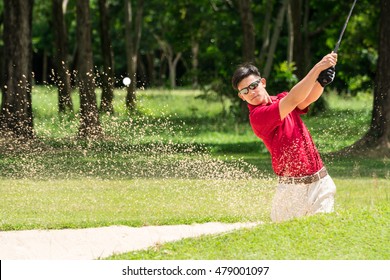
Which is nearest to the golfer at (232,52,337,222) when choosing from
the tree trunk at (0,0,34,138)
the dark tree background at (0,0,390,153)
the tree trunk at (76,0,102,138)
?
the dark tree background at (0,0,390,153)

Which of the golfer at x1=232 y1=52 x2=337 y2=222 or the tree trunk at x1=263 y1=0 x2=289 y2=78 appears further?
the tree trunk at x1=263 y1=0 x2=289 y2=78

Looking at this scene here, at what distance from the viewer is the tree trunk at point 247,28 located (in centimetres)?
2534

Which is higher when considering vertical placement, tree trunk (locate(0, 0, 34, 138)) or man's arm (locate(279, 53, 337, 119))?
man's arm (locate(279, 53, 337, 119))

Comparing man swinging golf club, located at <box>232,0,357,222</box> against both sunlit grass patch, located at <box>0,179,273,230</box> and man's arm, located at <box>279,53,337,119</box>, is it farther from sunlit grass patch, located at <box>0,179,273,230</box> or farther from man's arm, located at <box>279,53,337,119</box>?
sunlit grass patch, located at <box>0,179,273,230</box>

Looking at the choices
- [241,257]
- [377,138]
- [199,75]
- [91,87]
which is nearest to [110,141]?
[91,87]

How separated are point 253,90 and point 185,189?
6293 mm

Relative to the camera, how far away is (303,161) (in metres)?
7.57

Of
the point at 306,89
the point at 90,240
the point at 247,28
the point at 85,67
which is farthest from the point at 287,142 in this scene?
the point at 247,28

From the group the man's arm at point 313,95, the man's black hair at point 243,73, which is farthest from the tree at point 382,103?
the man's black hair at point 243,73

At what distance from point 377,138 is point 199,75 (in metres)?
12.6

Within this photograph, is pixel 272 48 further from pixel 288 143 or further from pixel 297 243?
pixel 288 143

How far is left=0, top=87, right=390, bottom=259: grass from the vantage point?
8336mm

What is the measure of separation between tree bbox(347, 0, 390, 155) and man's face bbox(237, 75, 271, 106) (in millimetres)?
10751

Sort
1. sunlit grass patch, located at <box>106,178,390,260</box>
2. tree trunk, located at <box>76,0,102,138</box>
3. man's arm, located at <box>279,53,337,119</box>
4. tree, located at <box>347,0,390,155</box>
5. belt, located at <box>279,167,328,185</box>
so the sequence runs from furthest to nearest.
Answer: tree trunk, located at <box>76,0,102,138</box>, tree, located at <box>347,0,390,155</box>, sunlit grass patch, located at <box>106,178,390,260</box>, belt, located at <box>279,167,328,185</box>, man's arm, located at <box>279,53,337,119</box>
